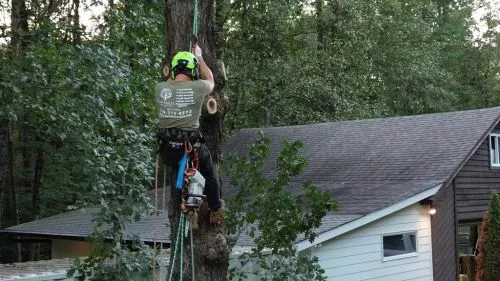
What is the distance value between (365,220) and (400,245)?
1.94 metres

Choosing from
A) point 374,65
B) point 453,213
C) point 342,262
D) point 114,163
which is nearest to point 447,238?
point 453,213

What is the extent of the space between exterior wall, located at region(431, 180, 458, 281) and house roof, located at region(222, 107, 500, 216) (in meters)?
0.68

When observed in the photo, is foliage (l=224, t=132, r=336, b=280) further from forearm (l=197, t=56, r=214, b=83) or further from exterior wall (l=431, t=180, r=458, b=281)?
exterior wall (l=431, t=180, r=458, b=281)

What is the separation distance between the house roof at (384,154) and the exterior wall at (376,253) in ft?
1.57

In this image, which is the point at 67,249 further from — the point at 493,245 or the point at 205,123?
the point at 205,123

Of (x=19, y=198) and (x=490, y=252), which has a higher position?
(x=19, y=198)

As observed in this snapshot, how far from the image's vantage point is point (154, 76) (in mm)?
8750

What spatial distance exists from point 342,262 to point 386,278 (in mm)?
1356

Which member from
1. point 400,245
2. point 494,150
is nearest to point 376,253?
point 400,245

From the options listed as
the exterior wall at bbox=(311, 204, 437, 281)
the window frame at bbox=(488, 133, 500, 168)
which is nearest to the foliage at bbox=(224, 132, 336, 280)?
the exterior wall at bbox=(311, 204, 437, 281)

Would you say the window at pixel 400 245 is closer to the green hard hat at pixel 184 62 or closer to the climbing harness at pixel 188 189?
the climbing harness at pixel 188 189

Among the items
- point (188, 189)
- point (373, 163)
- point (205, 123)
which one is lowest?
point (188, 189)

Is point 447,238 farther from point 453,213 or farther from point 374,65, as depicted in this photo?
point 374,65

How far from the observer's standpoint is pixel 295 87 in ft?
64.9
